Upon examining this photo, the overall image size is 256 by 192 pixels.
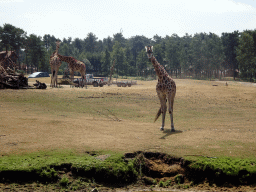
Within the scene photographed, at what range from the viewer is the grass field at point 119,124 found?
12.6 m

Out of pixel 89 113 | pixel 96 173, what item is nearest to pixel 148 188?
pixel 96 173

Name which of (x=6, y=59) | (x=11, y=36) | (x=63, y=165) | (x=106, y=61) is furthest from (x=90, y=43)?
(x=63, y=165)

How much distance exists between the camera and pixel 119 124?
18078mm

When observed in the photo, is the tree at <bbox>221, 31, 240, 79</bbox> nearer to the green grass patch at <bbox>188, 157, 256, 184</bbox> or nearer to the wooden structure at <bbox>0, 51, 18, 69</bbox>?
the wooden structure at <bbox>0, 51, 18, 69</bbox>

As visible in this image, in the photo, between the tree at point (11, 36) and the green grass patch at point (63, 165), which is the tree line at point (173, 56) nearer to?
the tree at point (11, 36)

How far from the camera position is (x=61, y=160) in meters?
10.9

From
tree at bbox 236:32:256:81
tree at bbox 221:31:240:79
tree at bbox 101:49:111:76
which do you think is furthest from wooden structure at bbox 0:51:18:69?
tree at bbox 221:31:240:79

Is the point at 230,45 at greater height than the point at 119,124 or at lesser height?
greater

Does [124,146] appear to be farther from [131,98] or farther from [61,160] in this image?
[131,98]

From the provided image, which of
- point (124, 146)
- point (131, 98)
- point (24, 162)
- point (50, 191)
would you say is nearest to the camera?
point (50, 191)

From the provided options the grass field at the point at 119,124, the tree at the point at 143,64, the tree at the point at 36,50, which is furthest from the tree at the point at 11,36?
the grass field at the point at 119,124

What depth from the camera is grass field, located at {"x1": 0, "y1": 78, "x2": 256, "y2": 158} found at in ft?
41.3

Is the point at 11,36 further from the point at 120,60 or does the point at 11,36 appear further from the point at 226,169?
the point at 226,169

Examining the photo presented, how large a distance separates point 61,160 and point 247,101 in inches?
984
